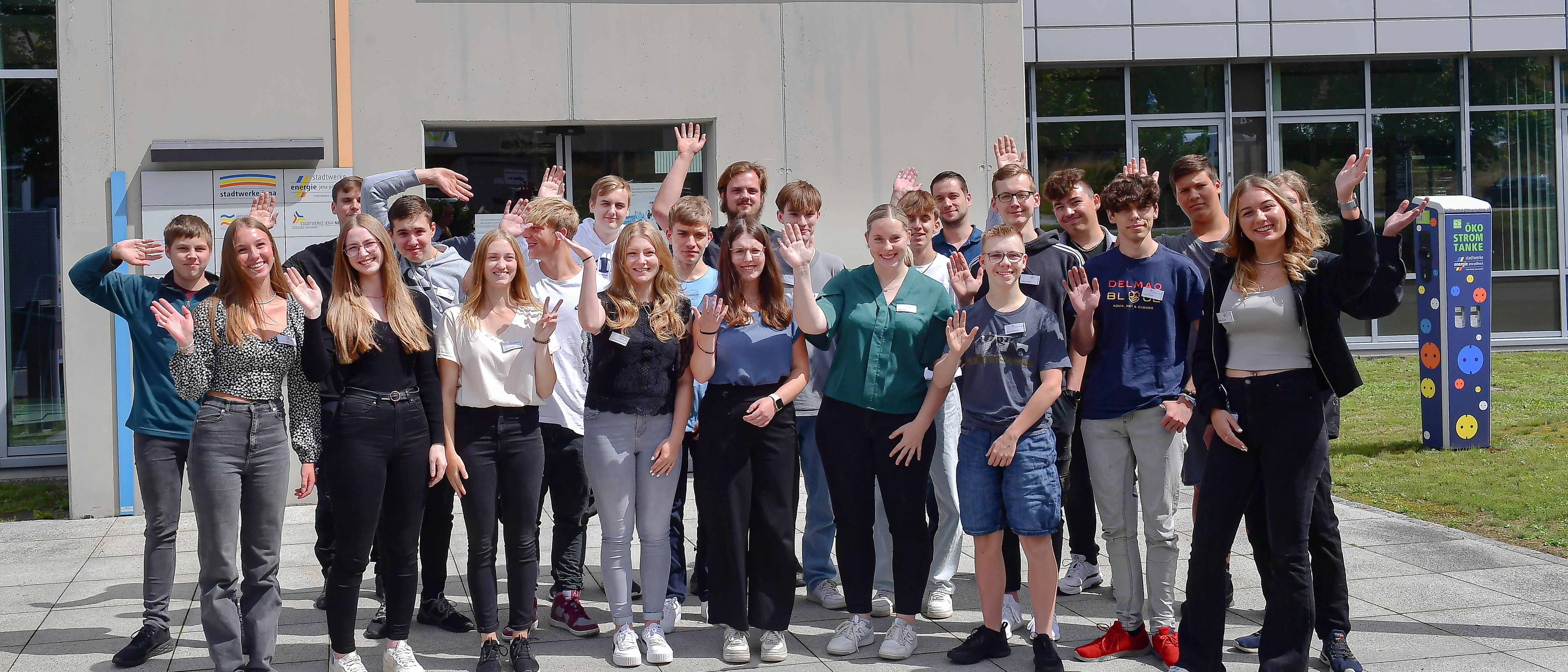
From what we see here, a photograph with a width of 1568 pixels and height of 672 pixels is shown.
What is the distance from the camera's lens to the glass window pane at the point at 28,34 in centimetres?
967

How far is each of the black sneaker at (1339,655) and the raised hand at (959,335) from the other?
1.82 metres

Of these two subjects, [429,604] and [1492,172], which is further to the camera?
[1492,172]

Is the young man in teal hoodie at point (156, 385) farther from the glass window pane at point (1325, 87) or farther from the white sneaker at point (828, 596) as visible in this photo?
the glass window pane at point (1325, 87)

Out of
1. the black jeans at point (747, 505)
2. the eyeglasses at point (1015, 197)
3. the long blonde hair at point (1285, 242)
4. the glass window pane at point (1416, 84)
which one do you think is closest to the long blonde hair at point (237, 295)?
the black jeans at point (747, 505)

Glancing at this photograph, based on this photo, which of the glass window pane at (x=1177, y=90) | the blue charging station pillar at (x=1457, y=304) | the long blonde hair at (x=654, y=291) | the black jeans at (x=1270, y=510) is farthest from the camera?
the glass window pane at (x=1177, y=90)

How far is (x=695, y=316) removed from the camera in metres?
4.96

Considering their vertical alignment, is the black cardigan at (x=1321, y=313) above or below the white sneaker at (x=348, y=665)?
above

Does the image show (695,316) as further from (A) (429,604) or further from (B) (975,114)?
(B) (975,114)

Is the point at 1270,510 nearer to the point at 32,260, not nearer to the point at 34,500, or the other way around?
the point at 34,500

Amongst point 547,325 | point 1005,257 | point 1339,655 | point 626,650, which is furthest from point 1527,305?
point 547,325

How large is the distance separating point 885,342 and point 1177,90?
12.5 metres

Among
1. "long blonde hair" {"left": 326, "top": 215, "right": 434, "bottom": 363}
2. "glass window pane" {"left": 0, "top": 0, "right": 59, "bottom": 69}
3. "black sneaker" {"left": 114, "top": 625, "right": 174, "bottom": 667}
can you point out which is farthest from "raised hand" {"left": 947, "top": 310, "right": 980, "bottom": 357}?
"glass window pane" {"left": 0, "top": 0, "right": 59, "bottom": 69}

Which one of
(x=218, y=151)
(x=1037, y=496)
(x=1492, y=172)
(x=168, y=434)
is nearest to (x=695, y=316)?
(x=1037, y=496)

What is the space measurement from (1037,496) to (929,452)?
1.58 feet
